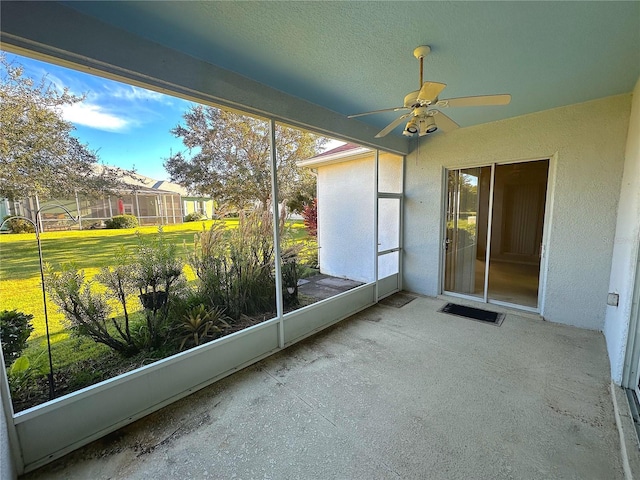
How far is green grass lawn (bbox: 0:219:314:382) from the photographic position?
6.15 feet

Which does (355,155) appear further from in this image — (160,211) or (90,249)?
(90,249)

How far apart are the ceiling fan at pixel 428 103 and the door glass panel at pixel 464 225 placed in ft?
7.68

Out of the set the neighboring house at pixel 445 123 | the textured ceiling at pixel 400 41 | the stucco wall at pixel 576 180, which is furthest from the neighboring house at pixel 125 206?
the stucco wall at pixel 576 180

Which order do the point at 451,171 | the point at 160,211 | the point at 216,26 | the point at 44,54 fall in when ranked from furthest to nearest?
the point at 451,171 < the point at 160,211 < the point at 216,26 < the point at 44,54

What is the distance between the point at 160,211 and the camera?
8.61ft

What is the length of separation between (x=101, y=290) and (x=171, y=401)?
1160 millimetres

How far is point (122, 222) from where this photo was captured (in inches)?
93.4

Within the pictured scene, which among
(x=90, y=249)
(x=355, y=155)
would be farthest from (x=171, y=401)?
(x=355, y=155)

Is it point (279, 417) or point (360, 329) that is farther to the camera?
point (360, 329)

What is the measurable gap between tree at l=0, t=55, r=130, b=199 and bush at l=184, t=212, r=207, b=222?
0.86 meters

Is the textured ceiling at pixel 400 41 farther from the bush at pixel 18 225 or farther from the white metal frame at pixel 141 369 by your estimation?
the bush at pixel 18 225

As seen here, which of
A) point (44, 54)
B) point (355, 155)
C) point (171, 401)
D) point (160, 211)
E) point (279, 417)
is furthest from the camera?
point (355, 155)

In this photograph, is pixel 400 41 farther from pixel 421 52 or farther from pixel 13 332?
pixel 13 332

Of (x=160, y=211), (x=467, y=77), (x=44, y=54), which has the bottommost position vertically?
(x=160, y=211)
